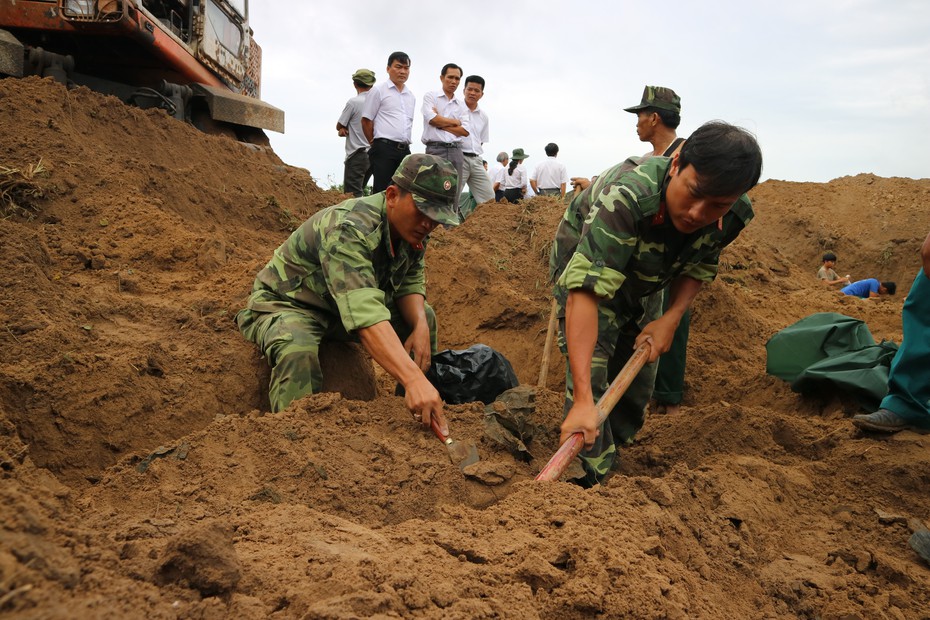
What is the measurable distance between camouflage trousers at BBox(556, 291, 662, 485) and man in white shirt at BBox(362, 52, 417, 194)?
4.43 meters

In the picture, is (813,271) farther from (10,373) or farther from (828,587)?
(10,373)

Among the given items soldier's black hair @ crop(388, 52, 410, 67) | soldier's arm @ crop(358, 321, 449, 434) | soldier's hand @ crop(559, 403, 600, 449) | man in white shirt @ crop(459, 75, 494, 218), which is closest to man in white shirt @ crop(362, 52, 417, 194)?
soldier's black hair @ crop(388, 52, 410, 67)

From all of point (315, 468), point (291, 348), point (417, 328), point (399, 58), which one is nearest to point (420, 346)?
point (417, 328)

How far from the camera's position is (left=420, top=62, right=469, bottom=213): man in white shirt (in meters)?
7.62

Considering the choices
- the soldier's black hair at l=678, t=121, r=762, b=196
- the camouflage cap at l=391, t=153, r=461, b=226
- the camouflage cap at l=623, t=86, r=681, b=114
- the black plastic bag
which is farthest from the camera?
the camouflage cap at l=623, t=86, r=681, b=114

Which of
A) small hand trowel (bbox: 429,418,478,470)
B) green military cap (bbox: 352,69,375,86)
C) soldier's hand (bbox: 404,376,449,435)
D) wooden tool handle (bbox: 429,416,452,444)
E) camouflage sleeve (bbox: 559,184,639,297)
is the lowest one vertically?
small hand trowel (bbox: 429,418,478,470)

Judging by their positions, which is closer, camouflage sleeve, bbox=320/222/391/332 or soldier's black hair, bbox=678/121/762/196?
soldier's black hair, bbox=678/121/762/196

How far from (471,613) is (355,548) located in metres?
0.43

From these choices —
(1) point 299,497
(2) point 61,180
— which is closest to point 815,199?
(2) point 61,180

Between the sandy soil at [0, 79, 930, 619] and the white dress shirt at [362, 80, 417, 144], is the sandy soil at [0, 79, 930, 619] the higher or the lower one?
the lower one

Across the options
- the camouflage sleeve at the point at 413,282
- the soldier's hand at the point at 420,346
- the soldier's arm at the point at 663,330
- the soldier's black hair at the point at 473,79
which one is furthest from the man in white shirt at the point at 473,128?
the soldier's arm at the point at 663,330

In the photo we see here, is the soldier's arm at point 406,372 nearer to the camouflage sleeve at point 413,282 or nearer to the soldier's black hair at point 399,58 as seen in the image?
the camouflage sleeve at point 413,282

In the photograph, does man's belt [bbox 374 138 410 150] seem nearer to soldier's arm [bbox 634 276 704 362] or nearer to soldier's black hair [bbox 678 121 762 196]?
soldier's arm [bbox 634 276 704 362]

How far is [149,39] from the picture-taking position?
295 inches
